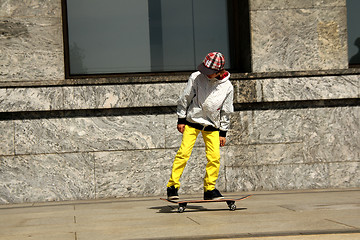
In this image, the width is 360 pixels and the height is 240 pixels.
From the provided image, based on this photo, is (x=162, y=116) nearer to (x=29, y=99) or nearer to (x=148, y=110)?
(x=148, y=110)

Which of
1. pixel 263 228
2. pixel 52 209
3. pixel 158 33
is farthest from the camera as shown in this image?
pixel 158 33

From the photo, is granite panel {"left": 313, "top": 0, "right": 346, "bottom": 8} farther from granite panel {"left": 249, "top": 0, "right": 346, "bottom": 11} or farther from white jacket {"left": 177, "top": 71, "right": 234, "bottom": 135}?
white jacket {"left": 177, "top": 71, "right": 234, "bottom": 135}

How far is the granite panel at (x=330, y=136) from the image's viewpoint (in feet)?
30.0

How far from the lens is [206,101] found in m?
6.75

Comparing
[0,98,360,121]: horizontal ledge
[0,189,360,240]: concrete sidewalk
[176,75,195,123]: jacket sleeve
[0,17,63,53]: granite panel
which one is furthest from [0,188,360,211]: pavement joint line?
[0,17,63,53]: granite panel

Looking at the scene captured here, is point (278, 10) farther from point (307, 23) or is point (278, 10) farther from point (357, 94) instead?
point (357, 94)

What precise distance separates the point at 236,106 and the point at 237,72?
90cm

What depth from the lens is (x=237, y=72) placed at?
9.70m

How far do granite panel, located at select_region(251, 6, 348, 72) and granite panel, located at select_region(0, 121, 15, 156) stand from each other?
3.90 metres

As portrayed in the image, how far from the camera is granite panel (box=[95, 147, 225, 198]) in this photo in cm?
883

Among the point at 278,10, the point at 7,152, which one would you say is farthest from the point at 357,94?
the point at 7,152

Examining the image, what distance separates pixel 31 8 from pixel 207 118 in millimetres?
3751

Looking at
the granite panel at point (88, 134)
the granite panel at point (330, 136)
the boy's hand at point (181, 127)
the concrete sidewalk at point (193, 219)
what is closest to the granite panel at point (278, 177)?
the granite panel at point (330, 136)

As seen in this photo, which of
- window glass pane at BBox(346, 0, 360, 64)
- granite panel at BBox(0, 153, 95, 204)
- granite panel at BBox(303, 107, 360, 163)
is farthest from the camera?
window glass pane at BBox(346, 0, 360, 64)
